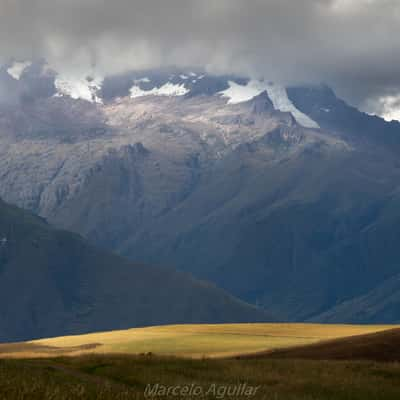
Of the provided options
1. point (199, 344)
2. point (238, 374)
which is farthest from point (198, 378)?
point (199, 344)

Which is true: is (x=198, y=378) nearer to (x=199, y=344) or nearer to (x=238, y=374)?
(x=238, y=374)

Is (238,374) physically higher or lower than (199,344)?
higher

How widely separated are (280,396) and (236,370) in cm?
1159

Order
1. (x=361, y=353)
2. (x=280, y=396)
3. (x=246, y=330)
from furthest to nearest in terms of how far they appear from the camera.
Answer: (x=246, y=330)
(x=361, y=353)
(x=280, y=396)

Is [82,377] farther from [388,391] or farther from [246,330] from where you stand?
[246,330]

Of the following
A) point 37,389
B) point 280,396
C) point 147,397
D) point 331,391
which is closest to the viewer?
point 37,389

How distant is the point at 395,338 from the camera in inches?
3258

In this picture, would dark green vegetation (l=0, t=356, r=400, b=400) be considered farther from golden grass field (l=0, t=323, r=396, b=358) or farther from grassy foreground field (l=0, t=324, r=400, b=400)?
golden grass field (l=0, t=323, r=396, b=358)

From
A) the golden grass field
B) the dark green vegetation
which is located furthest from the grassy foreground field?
the golden grass field

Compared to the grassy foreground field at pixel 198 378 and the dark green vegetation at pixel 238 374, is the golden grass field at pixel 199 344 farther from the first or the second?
the dark green vegetation at pixel 238 374

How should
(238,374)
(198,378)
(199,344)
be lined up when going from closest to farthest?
(198,378) → (238,374) → (199,344)

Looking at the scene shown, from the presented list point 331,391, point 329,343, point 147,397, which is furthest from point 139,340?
point 147,397

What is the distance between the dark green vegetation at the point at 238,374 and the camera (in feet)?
161

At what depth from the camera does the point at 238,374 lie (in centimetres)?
5728
